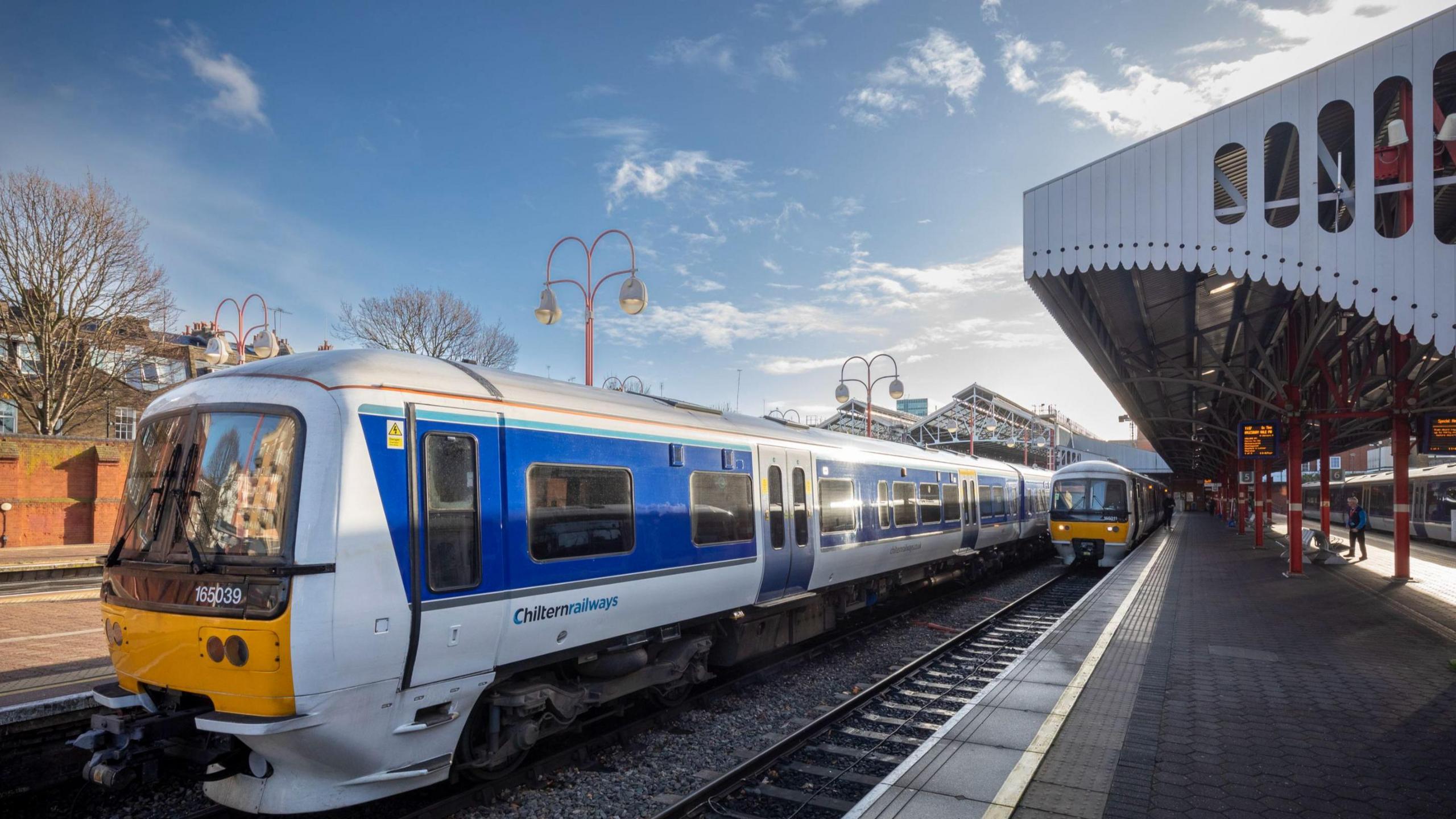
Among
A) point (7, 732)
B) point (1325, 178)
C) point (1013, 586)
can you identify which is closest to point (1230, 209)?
point (1325, 178)

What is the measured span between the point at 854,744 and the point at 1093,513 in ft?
54.5

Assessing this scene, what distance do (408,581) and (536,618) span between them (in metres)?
1.18

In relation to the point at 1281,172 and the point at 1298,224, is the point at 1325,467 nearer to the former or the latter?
the point at 1281,172

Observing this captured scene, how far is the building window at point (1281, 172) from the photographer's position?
1113cm

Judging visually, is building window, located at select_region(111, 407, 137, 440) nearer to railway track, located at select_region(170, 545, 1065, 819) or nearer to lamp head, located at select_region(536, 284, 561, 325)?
lamp head, located at select_region(536, 284, 561, 325)

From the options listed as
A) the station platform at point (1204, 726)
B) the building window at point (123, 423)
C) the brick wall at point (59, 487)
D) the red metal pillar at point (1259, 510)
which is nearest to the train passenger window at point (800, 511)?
the station platform at point (1204, 726)

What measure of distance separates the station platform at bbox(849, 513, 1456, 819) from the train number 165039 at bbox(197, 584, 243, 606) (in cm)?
412

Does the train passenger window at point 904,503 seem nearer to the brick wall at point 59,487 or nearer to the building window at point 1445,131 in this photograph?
the building window at point 1445,131

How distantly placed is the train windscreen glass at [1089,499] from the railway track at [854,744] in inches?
440

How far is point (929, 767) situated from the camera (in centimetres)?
579

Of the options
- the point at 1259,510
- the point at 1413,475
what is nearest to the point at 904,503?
the point at 1259,510

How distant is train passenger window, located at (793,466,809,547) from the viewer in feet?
32.2

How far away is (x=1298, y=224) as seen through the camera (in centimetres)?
1055

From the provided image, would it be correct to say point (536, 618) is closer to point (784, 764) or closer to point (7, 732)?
point (784, 764)
